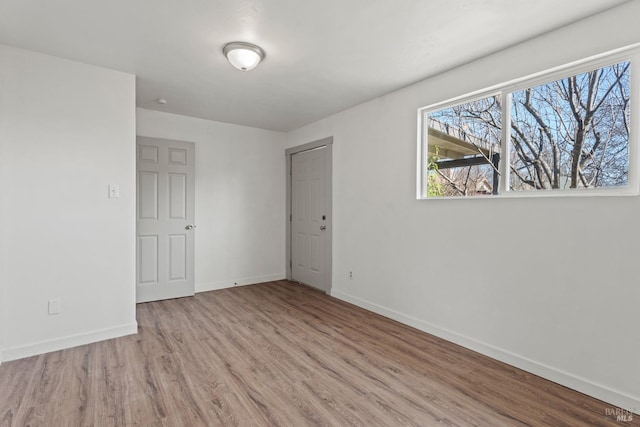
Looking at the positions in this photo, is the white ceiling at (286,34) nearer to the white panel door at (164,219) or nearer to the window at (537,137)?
the window at (537,137)

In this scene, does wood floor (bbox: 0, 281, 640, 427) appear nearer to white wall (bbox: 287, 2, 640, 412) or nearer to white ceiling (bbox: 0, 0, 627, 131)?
white wall (bbox: 287, 2, 640, 412)

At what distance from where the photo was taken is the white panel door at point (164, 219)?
404 cm

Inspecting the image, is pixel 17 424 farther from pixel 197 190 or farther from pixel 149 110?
pixel 149 110

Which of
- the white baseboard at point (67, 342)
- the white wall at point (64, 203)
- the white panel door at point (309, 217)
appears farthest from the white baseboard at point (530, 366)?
the white wall at point (64, 203)

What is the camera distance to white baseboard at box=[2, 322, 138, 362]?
2.53 metres

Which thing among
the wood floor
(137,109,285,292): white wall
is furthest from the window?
(137,109,285,292): white wall

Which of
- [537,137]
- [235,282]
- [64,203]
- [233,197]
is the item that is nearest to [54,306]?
[64,203]

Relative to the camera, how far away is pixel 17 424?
177 cm

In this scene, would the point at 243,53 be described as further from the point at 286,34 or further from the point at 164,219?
the point at 164,219

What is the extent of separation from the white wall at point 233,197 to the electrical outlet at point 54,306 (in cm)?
184

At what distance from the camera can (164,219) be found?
4172mm

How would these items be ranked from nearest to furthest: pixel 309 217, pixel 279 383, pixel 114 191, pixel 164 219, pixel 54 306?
pixel 279 383
pixel 54 306
pixel 114 191
pixel 164 219
pixel 309 217

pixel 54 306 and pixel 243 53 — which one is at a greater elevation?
pixel 243 53

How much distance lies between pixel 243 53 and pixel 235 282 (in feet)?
11.0
